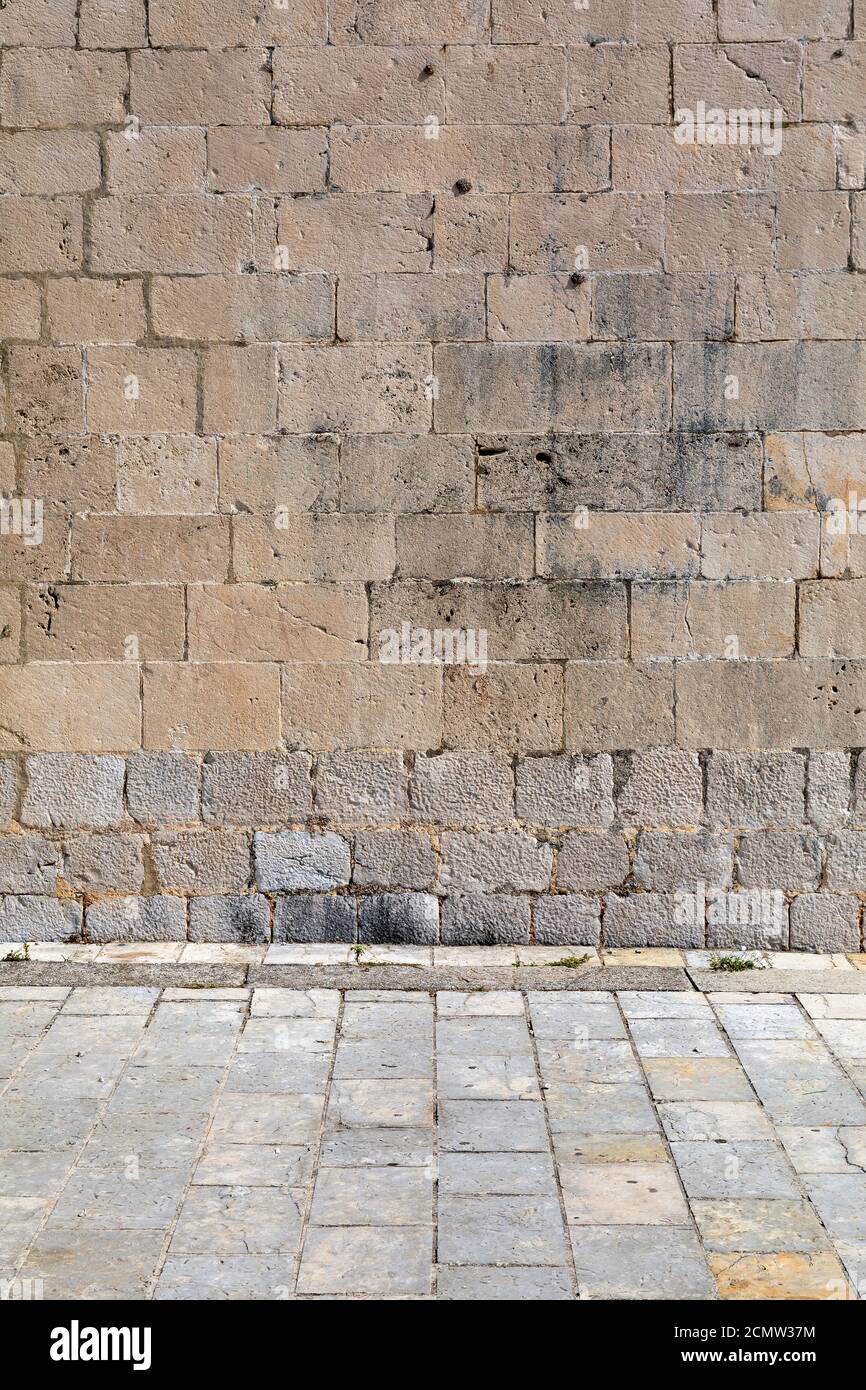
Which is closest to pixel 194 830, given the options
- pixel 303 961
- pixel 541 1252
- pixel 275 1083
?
pixel 303 961

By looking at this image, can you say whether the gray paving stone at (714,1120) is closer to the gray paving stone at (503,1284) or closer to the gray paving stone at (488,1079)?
the gray paving stone at (488,1079)

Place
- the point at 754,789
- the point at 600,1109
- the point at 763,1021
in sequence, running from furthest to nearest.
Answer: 1. the point at 754,789
2. the point at 763,1021
3. the point at 600,1109

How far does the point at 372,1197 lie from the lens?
11.1 ft

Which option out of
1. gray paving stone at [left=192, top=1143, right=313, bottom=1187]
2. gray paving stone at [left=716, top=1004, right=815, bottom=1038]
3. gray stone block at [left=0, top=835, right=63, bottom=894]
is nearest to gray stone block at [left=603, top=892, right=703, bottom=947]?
gray paving stone at [left=716, top=1004, right=815, bottom=1038]

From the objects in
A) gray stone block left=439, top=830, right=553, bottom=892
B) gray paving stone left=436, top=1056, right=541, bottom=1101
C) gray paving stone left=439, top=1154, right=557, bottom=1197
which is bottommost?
gray paving stone left=439, top=1154, right=557, bottom=1197

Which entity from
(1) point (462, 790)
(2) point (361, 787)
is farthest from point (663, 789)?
(2) point (361, 787)

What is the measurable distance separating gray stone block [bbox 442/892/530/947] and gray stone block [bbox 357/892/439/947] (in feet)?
0.22

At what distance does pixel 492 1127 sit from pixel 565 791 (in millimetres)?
2038

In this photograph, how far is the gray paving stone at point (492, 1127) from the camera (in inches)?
146

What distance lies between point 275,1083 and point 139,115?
4350 millimetres

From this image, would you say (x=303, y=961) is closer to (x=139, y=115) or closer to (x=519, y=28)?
(x=139, y=115)

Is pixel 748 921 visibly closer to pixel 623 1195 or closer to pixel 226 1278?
pixel 623 1195

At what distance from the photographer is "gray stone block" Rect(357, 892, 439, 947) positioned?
220 inches

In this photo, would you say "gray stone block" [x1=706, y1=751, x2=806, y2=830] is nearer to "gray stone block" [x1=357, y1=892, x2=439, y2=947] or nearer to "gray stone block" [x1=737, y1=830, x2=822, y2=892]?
"gray stone block" [x1=737, y1=830, x2=822, y2=892]
